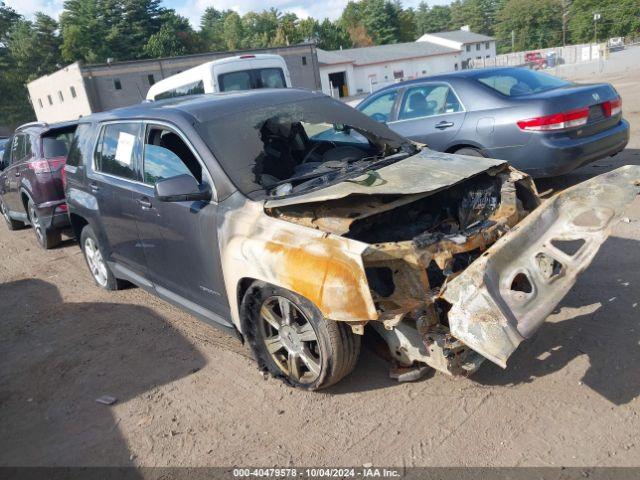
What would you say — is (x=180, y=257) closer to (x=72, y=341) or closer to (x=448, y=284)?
(x=72, y=341)

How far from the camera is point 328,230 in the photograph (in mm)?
2994

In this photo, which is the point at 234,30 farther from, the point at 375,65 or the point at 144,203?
the point at 144,203

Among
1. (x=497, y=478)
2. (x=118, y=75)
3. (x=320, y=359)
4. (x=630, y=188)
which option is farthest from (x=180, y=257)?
(x=118, y=75)

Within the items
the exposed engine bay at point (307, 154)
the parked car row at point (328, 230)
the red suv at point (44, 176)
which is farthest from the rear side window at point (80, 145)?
the exposed engine bay at point (307, 154)

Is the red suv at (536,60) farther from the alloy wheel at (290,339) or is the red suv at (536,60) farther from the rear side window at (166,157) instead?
the alloy wheel at (290,339)

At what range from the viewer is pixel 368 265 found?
2824mm

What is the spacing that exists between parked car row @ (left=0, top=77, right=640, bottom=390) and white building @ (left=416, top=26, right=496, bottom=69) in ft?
232

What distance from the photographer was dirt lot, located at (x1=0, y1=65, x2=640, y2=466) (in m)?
2.79

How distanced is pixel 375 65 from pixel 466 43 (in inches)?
846

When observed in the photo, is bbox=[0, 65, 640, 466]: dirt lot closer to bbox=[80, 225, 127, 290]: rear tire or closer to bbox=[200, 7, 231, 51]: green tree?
bbox=[80, 225, 127, 290]: rear tire

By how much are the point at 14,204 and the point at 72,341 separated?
513cm

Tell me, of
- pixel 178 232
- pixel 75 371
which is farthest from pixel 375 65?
pixel 75 371

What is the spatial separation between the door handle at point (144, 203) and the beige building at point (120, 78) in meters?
31.9

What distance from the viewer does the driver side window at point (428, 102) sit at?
659cm
